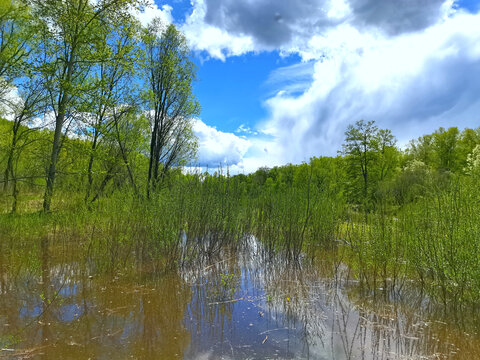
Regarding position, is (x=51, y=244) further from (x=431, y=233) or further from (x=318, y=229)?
(x=431, y=233)

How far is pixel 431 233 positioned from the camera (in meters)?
5.54

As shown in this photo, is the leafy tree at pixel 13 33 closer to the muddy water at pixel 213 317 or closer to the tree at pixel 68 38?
the tree at pixel 68 38

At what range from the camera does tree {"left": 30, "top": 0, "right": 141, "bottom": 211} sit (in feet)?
43.1

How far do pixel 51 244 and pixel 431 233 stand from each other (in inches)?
435

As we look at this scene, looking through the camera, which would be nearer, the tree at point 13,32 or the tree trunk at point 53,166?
the tree trunk at point 53,166

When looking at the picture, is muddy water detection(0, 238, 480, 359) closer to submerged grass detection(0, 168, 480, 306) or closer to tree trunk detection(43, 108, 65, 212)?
submerged grass detection(0, 168, 480, 306)

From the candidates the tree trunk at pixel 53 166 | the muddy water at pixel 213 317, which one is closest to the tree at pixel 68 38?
the tree trunk at pixel 53 166

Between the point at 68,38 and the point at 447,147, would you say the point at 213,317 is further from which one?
the point at 447,147

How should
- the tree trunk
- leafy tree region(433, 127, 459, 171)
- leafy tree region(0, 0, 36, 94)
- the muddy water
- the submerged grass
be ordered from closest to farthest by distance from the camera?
1. the muddy water
2. the submerged grass
3. the tree trunk
4. leafy tree region(0, 0, 36, 94)
5. leafy tree region(433, 127, 459, 171)

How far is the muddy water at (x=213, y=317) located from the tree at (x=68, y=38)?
8251mm

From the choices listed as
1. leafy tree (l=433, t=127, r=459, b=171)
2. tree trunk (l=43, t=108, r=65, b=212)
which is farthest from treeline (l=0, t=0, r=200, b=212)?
leafy tree (l=433, t=127, r=459, b=171)

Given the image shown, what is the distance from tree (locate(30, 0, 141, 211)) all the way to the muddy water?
825cm

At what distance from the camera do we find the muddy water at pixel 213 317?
3865 millimetres

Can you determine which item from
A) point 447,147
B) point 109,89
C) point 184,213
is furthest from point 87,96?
point 447,147
